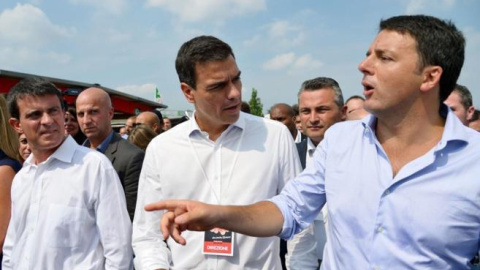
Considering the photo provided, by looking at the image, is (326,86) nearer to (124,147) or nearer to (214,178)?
(214,178)

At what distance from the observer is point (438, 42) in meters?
1.75

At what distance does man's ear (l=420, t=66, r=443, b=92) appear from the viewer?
174 centimetres

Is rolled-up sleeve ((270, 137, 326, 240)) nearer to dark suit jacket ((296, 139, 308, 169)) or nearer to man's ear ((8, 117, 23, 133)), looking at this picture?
dark suit jacket ((296, 139, 308, 169))

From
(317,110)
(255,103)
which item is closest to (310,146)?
(317,110)

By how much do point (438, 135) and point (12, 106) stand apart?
2716 mm

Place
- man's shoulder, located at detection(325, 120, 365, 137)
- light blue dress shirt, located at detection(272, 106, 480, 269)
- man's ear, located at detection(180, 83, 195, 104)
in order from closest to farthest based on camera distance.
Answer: light blue dress shirt, located at detection(272, 106, 480, 269) < man's shoulder, located at detection(325, 120, 365, 137) < man's ear, located at detection(180, 83, 195, 104)

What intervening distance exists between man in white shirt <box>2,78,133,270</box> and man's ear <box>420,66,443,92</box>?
1901 mm

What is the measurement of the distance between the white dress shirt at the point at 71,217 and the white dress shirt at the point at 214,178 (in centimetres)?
18

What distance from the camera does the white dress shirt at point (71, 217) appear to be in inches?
100.0

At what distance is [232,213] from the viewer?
180cm

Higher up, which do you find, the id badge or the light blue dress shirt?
the light blue dress shirt

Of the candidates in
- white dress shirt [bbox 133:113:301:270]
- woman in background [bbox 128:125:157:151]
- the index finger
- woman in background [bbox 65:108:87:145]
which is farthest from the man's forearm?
woman in background [bbox 65:108:87:145]

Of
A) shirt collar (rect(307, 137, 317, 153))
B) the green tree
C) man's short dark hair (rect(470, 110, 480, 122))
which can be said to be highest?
the green tree

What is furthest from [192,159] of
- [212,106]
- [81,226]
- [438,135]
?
[438,135]
